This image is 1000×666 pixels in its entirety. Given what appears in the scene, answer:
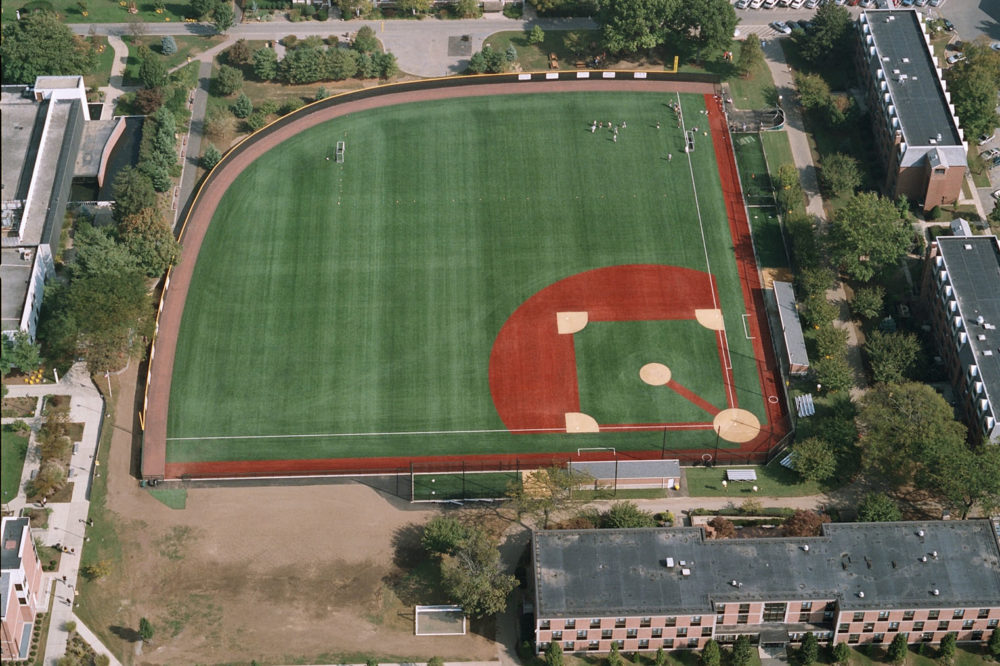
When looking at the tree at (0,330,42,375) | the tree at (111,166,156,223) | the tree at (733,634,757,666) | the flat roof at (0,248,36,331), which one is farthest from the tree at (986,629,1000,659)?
the flat roof at (0,248,36,331)

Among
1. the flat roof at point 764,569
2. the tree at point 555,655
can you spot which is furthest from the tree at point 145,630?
the tree at point 555,655

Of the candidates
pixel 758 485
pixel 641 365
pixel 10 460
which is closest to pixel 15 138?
pixel 10 460

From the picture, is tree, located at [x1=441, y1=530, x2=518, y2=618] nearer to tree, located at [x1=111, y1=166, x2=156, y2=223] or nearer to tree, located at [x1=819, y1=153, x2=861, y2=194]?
tree, located at [x1=111, y1=166, x2=156, y2=223]

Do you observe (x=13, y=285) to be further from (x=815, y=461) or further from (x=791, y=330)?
(x=815, y=461)

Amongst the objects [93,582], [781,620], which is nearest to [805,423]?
[781,620]

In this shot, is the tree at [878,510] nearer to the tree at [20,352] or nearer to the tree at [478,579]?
the tree at [478,579]
